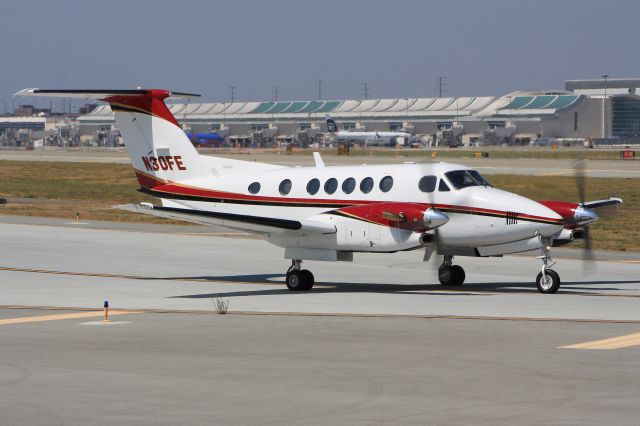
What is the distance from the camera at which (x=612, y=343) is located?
18.6 meters

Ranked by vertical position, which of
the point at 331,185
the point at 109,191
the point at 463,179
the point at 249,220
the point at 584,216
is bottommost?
the point at 109,191

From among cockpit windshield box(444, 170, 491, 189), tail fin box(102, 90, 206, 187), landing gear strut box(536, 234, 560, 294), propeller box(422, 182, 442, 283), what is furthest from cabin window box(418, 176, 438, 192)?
tail fin box(102, 90, 206, 187)

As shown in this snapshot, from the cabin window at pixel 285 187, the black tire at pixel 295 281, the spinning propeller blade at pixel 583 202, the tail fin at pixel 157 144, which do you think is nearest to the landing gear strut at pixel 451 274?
the spinning propeller blade at pixel 583 202

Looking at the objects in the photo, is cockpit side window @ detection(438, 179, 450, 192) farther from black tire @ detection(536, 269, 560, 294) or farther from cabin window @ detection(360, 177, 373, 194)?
black tire @ detection(536, 269, 560, 294)

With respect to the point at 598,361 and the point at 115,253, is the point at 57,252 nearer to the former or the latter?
the point at 115,253

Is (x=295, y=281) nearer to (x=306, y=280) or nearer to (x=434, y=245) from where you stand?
(x=306, y=280)

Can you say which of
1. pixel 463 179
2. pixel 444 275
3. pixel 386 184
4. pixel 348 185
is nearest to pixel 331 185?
pixel 348 185

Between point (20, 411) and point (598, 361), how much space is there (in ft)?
28.2

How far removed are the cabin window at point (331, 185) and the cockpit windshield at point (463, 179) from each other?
9.98 ft

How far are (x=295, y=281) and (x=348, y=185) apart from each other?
2.85 metres

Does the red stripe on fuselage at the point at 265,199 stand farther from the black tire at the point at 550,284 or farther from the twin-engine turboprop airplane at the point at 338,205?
the black tire at the point at 550,284

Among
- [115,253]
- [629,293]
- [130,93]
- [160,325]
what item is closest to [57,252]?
[115,253]

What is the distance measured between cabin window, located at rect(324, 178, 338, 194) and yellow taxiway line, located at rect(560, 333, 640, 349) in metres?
11.0

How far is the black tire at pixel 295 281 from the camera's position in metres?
28.2
